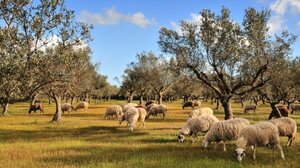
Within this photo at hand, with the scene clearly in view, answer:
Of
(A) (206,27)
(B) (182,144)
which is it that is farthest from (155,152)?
(A) (206,27)

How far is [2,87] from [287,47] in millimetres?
23294

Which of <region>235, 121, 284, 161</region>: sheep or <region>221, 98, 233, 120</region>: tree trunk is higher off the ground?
<region>221, 98, 233, 120</region>: tree trunk

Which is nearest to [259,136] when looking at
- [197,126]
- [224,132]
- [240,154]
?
[240,154]

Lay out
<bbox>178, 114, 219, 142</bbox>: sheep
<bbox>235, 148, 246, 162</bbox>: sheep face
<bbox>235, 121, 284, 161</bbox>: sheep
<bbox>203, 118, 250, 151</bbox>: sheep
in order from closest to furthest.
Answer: <bbox>235, 148, 246, 162</bbox>: sheep face → <bbox>235, 121, 284, 161</bbox>: sheep → <bbox>203, 118, 250, 151</bbox>: sheep → <bbox>178, 114, 219, 142</bbox>: sheep

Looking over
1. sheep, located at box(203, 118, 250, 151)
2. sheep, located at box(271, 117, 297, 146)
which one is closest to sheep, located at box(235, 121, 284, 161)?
sheep, located at box(203, 118, 250, 151)

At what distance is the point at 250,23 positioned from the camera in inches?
1266

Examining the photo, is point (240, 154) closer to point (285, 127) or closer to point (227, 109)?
point (285, 127)

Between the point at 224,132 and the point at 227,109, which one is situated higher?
the point at 227,109

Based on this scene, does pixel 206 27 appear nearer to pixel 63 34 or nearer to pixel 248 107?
pixel 63 34

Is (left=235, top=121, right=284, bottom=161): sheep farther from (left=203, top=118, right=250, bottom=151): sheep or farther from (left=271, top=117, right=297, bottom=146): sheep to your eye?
(left=271, top=117, right=297, bottom=146): sheep

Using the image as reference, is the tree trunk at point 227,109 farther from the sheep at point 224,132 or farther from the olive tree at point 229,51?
the sheep at point 224,132

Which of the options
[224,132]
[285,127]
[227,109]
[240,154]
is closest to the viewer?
[240,154]

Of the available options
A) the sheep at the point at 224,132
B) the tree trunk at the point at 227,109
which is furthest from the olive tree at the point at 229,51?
the sheep at the point at 224,132

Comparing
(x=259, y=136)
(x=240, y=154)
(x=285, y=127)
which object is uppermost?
(x=285, y=127)
